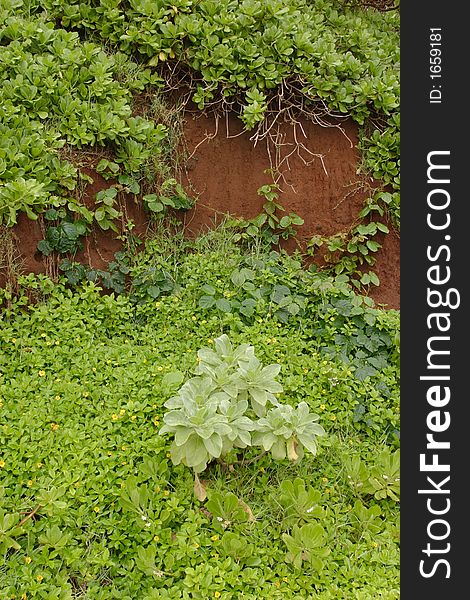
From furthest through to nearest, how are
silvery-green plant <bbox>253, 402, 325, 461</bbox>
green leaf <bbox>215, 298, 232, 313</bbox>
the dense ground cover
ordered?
green leaf <bbox>215, 298, 232, 313</bbox>, silvery-green plant <bbox>253, 402, 325, 461</bbox>, the dense ground cover

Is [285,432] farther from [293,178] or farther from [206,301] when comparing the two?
[293,178]

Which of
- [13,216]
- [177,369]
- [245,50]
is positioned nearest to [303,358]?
[177,369]

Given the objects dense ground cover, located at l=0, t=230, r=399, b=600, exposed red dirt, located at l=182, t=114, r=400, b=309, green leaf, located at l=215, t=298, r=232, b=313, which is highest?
exposed red dirt, located at l=182, t=114, r=400, b=309

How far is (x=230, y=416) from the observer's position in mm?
2688

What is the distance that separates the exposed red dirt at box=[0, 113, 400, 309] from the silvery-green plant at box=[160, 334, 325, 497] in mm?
1797

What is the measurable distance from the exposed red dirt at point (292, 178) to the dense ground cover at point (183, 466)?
21.6 inches

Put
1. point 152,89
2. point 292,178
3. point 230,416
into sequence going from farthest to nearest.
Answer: point 292,178
point 152,89
point 230,416

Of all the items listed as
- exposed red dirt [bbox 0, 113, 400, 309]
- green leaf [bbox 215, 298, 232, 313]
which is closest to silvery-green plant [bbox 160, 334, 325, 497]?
green leaf [bbox 215, 298, 232, 313]

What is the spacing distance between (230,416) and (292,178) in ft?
7.89

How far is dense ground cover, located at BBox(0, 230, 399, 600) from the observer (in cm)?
258

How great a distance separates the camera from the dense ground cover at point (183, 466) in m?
2.58

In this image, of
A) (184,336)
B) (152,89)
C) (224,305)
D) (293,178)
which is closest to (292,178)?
(293,178)

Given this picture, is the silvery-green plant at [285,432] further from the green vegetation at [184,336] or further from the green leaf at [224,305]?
the green leaf at [224,305]

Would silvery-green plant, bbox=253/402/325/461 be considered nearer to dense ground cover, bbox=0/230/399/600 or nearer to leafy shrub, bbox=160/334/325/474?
leafy shrub, bbox=160/334/325/474
